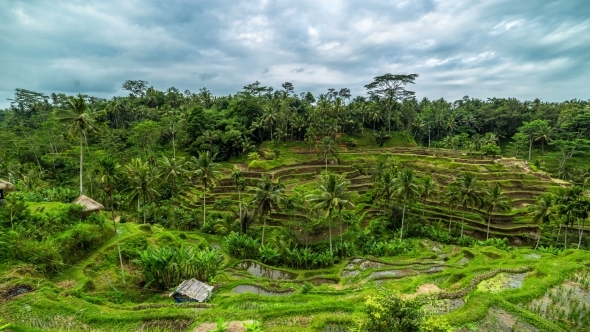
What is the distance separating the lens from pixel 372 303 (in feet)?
25.7

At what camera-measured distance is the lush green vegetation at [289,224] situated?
12859 millimetres

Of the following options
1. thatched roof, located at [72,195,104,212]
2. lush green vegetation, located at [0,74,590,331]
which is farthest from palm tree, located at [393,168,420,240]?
thatched roof, located at [72,195,104,212]

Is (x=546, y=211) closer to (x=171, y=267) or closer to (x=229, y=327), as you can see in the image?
(x=229, y=327)

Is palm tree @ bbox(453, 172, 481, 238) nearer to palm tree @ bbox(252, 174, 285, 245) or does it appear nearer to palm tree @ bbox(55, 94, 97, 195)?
palm tree @ bbox(252, 174, 285, 245)

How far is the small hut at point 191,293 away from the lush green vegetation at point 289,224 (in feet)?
3.14

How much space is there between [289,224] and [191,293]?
1817cm

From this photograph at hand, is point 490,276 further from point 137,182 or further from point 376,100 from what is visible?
point 376,100

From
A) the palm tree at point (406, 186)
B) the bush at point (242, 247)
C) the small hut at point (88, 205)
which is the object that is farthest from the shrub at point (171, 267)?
the palm tree at point (406, 186)

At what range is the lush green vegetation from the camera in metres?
12.9

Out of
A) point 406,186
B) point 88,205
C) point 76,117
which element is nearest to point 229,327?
point 88,205

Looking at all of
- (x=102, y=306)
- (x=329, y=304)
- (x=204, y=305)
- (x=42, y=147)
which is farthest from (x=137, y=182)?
(x=42, y=147)

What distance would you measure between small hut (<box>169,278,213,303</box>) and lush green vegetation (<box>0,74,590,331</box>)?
957mm

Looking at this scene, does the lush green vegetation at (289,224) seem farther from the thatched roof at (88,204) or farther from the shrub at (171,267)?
the thatched roof at (88,204)

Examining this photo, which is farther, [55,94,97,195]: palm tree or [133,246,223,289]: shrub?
[55,94,97,195]: palm tree
